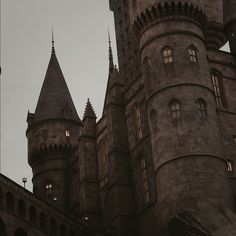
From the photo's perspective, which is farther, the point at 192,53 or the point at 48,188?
the point at 48,188

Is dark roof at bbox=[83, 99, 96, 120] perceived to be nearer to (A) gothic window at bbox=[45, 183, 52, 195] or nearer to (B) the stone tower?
(B) the stone tower

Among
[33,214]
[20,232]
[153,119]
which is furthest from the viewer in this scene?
[153,119]

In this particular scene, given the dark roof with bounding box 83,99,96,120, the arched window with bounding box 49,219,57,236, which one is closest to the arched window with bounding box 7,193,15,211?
the arched window with bounding box 49,219,57,236

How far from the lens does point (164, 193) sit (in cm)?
4431

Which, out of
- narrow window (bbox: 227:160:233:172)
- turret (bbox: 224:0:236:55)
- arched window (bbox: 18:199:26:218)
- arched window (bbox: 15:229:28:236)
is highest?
turret (bbox: 224:0:236:55)

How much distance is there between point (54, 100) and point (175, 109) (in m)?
22.9

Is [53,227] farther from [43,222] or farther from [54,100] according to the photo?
[54,100]

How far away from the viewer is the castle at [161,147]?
143 ft

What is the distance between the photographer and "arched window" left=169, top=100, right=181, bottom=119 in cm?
4612

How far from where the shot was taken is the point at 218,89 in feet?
168

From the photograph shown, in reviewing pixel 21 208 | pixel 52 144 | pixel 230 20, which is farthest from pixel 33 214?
pixel 230 20

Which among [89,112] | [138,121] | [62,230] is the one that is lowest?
[62,230]

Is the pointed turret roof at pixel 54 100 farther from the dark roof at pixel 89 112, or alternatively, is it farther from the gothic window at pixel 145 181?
the gothic window at pixel 145 181

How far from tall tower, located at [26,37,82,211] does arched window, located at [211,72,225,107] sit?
17929mm
